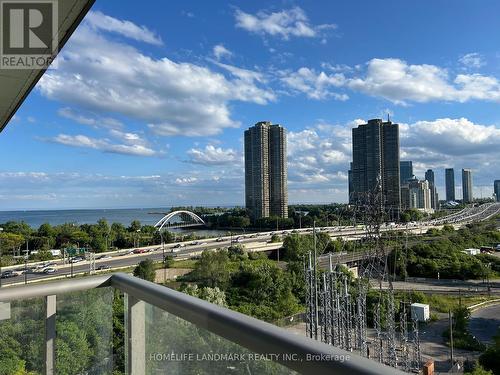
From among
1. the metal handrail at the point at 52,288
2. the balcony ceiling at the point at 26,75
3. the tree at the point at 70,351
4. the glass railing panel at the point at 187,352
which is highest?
the balcony ceiling at the point at 26,75

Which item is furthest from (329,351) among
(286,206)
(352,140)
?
(286,206)

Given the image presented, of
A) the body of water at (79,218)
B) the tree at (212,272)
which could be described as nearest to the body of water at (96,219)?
the body of water at (79,218)

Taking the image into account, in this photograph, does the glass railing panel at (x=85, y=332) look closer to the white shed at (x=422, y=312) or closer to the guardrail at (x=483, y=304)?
the white shed at (x=422, y=312)

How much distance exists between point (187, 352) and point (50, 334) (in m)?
0.65

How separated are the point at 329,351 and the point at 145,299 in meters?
0.71

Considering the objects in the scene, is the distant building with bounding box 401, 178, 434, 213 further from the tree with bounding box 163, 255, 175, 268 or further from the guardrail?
the tree with bounding box 163, 255, 175, 268

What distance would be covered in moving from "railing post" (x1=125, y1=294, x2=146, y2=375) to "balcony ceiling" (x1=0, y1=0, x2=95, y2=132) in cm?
102

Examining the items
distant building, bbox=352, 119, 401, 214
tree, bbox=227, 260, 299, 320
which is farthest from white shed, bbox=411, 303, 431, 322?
distant building, bbox=352, 119, 401, 214

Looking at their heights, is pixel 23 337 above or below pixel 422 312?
above

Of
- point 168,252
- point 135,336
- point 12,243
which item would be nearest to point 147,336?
point 135,336

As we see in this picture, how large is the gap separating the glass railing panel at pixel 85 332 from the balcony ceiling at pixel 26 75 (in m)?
1.01

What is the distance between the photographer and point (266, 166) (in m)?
48.8

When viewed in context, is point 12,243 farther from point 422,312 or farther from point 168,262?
point 422,312

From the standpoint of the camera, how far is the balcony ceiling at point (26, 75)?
137 cm
